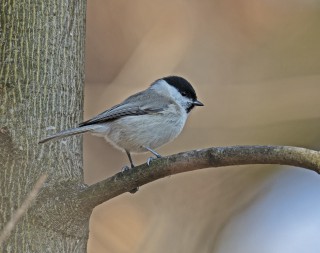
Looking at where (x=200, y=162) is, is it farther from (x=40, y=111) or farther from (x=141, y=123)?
(x=141, y=123)

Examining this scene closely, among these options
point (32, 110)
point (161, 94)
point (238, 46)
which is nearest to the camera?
point (32, 110)

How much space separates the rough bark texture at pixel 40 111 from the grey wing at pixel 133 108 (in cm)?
53

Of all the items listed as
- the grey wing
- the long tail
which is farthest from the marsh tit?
the long tail

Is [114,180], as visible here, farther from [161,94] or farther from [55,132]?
[161,94]

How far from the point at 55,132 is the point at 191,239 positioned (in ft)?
9.75

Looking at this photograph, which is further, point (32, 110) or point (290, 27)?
point (290, 27)

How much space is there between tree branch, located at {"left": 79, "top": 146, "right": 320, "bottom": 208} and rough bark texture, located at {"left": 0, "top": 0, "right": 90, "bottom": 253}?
14 centimetres

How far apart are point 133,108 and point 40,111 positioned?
914 mm

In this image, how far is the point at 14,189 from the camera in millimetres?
2250

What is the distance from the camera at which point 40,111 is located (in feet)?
7.85

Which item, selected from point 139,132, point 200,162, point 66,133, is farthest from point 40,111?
point 139,132

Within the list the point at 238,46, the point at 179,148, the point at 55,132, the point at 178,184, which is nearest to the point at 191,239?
the point at 178,184

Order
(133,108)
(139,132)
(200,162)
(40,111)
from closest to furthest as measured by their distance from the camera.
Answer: (200,162), (40,111), (139,132), (133,108)

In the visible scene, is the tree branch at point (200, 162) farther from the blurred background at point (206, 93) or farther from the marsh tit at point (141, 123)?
the blurred background at point (206, 93)
